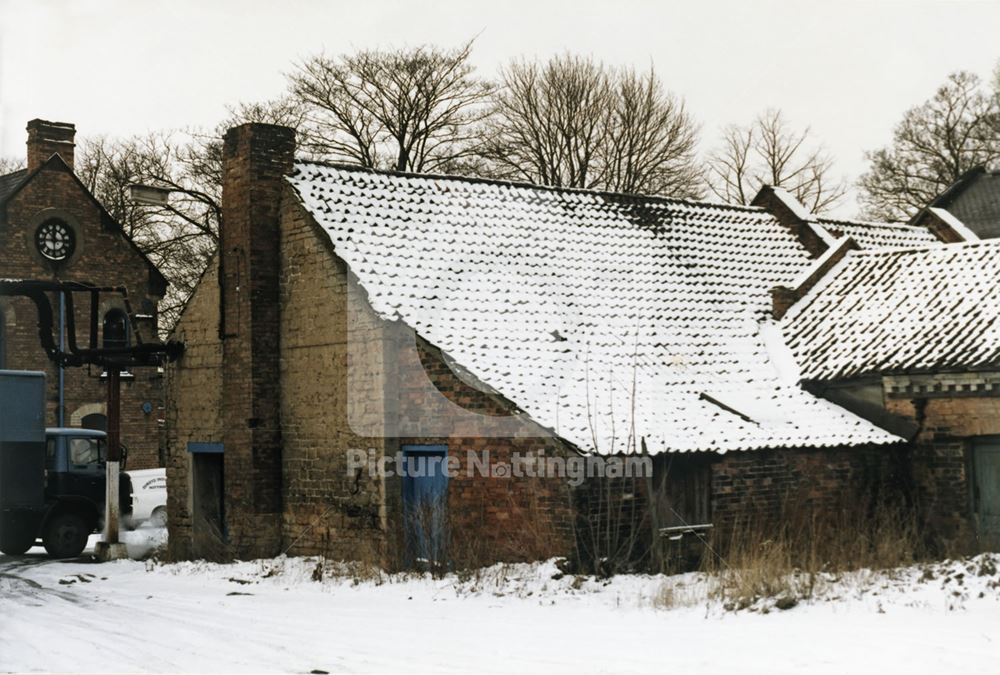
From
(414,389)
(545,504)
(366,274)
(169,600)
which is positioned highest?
(366,274)

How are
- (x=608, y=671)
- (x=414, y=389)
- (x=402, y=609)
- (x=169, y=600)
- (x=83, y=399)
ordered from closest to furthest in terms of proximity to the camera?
(x=608, y=671), (x=402, y=609), (x=169, y=600), (x=414, y=389), (x=83, y=399)

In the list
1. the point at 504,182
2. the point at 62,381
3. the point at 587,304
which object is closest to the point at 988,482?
the point at 587,304

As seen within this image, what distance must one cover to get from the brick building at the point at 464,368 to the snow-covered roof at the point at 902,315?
1.70ft

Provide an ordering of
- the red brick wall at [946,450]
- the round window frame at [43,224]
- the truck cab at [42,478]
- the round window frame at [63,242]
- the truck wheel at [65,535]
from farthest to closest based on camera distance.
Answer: the round window frame at [63,242] → the round window frame at [43,224] → the truck wheel at [65,535] → the truck cab at [42,478] → the red brick wall at [946,450]

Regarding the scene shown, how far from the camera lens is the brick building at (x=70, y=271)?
3581 cm

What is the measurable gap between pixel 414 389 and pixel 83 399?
2237 cm

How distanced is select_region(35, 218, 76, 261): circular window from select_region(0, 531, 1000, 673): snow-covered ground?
21.6 m

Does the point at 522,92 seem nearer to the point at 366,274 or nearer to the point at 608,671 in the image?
the point at 366,274

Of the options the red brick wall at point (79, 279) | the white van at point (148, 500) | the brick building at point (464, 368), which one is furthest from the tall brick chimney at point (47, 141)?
the brick building at point (464, 368)

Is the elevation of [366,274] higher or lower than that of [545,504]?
higher

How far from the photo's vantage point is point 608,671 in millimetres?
10391

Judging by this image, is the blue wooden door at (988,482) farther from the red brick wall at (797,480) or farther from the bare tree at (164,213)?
the bare tree at (164,213)

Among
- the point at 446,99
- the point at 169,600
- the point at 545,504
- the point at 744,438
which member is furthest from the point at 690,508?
the point at 446,99

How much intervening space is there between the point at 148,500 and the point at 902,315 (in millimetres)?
16549
